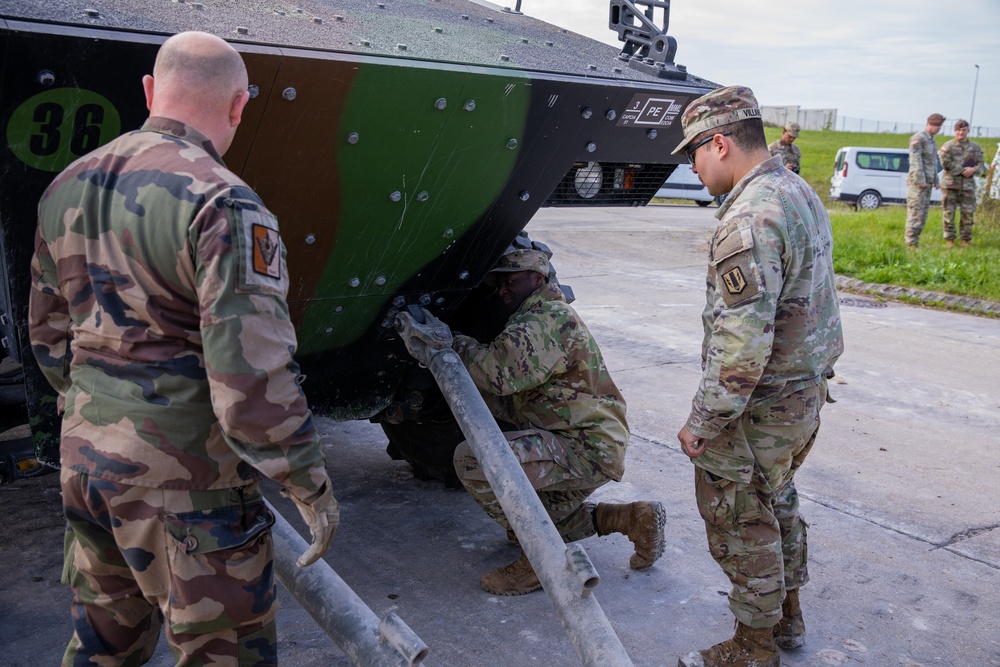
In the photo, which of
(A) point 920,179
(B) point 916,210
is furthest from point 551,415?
(A) point 920,179

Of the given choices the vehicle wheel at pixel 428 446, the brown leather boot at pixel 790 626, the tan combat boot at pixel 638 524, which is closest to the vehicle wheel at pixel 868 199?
the vehicle wheel at pixel 428 446

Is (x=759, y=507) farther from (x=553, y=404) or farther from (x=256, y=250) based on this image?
(x=256, y=250)

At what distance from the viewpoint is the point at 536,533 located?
8.82 feet

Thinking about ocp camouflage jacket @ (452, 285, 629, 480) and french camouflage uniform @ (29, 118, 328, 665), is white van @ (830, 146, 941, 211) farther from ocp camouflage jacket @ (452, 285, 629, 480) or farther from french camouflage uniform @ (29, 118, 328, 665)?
french camouflage uniform @ (29, 118, 328, 665)

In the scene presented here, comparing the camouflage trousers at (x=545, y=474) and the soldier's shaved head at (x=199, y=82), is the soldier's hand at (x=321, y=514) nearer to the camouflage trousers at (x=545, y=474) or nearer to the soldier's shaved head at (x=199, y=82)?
the soldier's shaved head at (x=199, y=82)

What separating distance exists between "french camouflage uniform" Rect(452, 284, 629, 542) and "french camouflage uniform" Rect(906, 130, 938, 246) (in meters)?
9.32

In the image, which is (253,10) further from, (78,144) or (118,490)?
(118,490)

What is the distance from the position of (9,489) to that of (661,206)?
17.0 metres

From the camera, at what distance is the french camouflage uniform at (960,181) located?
1152 cm

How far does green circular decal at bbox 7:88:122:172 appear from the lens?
2.20 meters

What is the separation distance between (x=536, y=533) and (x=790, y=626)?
37.7 inches

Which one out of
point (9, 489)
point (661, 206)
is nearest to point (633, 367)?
point (9, 489)

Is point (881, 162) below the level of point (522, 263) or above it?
below

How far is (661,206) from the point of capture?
1992 centimetres
